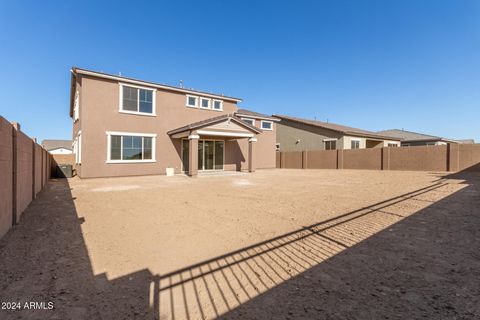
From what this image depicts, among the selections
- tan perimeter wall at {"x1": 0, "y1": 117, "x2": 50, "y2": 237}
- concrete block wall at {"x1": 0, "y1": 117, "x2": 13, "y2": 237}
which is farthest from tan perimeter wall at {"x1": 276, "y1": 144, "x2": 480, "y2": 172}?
concrete block wall at {"x1": 0, "y1": 117, "x2": 13, "y2": 237}

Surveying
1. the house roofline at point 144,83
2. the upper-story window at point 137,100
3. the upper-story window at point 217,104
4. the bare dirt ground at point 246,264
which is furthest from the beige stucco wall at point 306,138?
the bare dirt ground at point 246,264

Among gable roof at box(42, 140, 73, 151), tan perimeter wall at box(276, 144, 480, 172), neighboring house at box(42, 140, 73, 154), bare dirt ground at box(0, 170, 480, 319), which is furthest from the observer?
gable roof at box(42, 140, 73, 151)

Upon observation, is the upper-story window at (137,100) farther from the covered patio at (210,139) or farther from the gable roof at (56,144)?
the gable roof at (56,144)

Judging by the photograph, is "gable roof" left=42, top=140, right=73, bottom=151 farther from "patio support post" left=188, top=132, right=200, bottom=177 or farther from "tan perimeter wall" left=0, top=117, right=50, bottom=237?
"tan perimeter wall" left=0, top=117, right=50, bottom=237

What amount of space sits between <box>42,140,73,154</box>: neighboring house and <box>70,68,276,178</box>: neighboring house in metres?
49.3

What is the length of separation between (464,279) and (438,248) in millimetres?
1012

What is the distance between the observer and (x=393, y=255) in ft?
11.4

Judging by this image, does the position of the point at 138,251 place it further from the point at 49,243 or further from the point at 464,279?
the point at 464,279

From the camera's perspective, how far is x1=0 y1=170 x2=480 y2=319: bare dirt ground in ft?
7.76

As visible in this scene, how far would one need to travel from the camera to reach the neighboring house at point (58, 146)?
57.5 meters

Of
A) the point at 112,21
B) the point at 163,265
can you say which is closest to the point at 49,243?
the point at 163,265

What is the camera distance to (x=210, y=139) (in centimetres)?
1847


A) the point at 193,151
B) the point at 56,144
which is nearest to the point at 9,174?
the point at 193,151

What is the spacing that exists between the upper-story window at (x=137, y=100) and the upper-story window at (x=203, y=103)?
2788 mm
